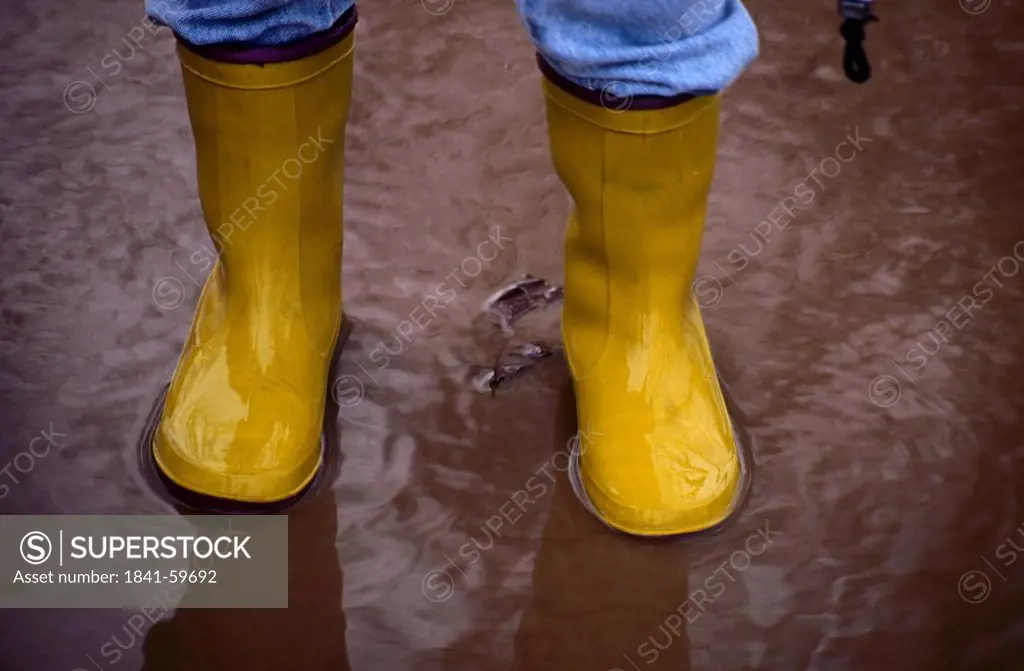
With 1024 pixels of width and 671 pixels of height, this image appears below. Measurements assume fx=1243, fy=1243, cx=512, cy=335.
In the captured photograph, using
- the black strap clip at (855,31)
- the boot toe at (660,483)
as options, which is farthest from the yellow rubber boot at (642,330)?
the black strap clip at (855,31)

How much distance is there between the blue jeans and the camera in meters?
0.80

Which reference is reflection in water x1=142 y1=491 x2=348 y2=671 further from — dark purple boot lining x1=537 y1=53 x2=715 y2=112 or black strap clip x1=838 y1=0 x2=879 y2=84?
black strap clip x1=838 y1=0 x2=879 y2=84

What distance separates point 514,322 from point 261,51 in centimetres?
41

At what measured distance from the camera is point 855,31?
29.1 inches

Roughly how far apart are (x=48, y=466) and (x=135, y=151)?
1.46 ft

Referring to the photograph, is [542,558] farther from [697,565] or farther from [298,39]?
[298,39]

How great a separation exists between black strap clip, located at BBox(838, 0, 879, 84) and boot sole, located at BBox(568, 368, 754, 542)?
0.38 meters

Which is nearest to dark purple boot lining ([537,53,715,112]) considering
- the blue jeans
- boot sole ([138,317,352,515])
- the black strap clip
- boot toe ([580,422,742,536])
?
the blue jeans

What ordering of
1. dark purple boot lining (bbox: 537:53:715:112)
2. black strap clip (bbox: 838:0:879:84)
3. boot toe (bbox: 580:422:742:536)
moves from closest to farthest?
black strap clip (bbox: 838:0:879:84)
dark purple boot lining (bbox: 537:53:715:112)
boot toe (bbox: 580:422:742:536)

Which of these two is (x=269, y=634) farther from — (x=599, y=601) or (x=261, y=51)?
(x=261, y=51)

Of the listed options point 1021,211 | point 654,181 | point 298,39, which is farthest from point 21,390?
point 1021,211

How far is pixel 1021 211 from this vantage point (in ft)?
4.30

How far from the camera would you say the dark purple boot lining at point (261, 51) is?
881 millimetres

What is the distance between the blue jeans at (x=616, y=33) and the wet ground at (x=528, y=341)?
0.37 metres
